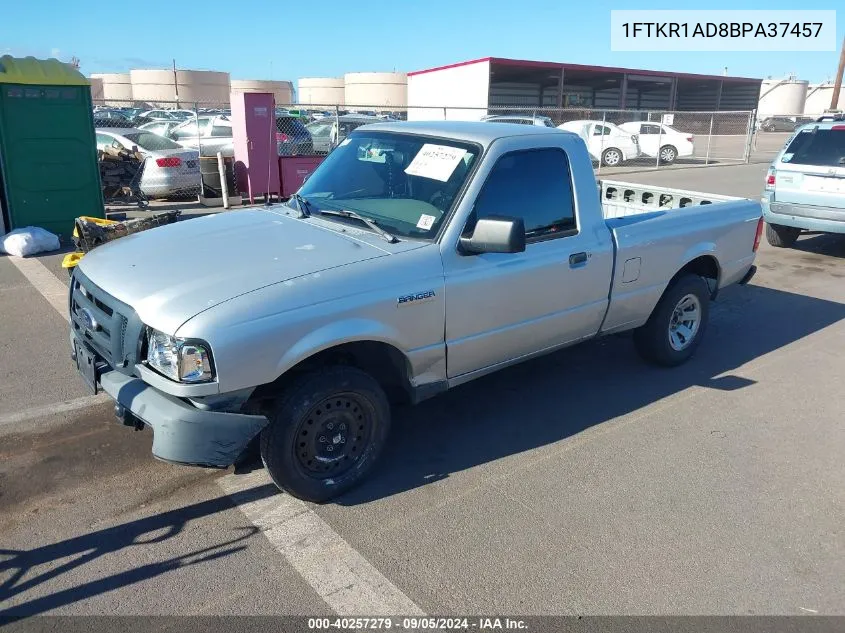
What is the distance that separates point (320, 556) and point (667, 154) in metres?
25.8

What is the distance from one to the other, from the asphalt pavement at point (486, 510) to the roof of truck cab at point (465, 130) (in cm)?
186

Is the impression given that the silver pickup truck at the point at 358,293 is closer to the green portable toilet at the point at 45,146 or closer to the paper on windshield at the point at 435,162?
the paper on windshield at the point at 435,162

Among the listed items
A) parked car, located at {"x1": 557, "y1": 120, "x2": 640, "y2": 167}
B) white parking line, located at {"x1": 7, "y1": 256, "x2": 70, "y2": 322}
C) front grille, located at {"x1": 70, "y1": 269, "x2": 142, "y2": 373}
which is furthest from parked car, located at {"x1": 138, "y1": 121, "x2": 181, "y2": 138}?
front grille, located at {"x1": 70, "y1": 269, "x2": 142, "y2": 373}

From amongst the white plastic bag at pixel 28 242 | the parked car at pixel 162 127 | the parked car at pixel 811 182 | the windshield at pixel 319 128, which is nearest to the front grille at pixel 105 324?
the white plastic bag at pixel 28 242

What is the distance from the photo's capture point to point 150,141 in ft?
46.9

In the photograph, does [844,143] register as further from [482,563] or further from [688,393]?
[482,563]

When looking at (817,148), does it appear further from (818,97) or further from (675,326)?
(818,97)

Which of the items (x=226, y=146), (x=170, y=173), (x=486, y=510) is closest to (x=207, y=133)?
(x=226, y=146)

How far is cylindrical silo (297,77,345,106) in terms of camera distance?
102431 millimetres

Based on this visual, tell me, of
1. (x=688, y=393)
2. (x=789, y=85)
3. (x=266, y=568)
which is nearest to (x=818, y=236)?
(x=688, y=393)

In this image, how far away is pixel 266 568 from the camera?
306cm

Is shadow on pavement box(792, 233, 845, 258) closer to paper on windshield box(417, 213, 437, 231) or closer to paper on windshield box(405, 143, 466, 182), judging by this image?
paper on windshield box(405, 143, 466, 182)

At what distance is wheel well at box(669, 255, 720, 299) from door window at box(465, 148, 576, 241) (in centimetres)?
159

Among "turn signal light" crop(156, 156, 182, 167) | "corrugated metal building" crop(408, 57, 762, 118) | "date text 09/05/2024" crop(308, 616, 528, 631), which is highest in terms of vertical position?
"corrugated metal building" crop(408, 57, 762, 118)
